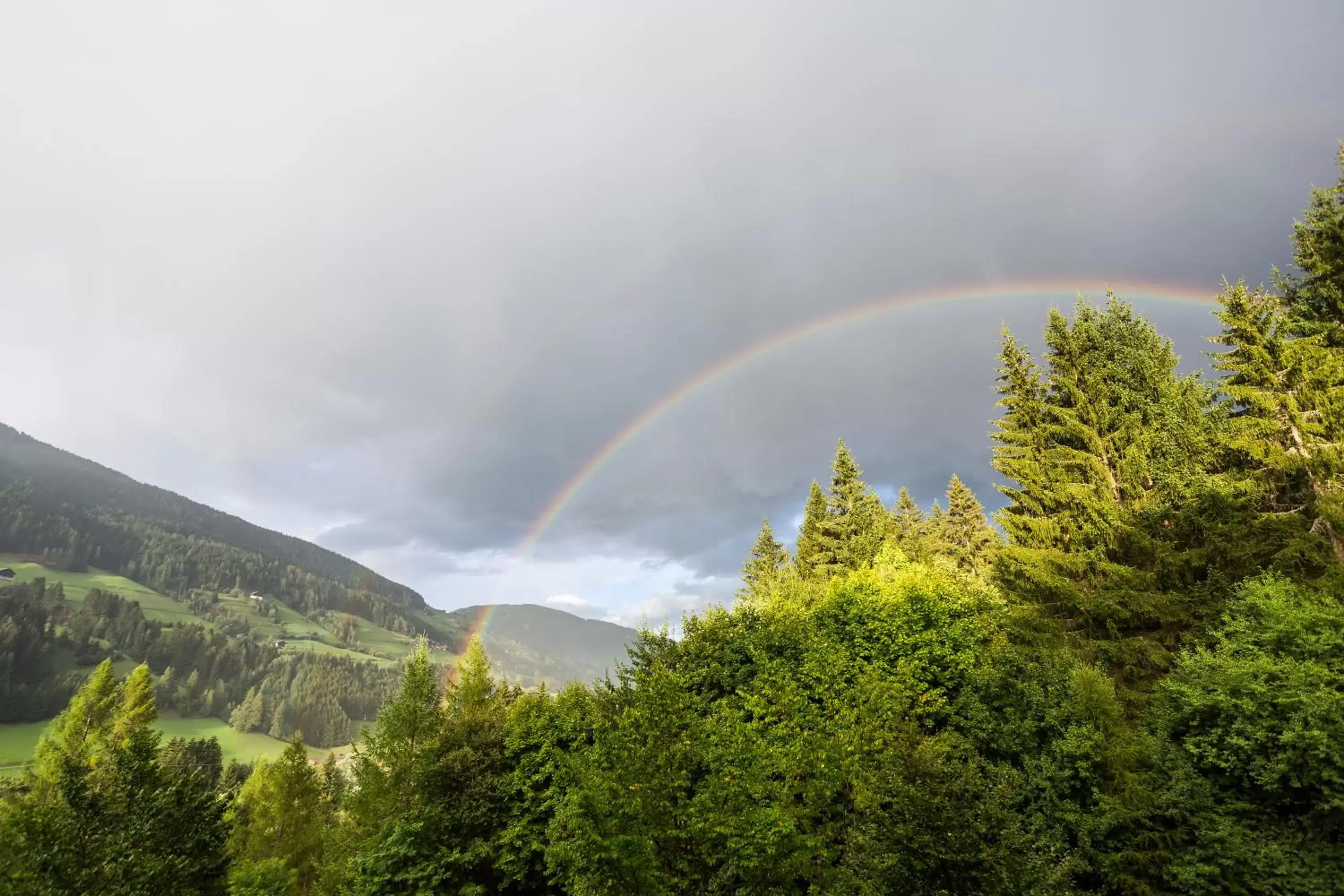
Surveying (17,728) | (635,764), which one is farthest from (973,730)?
(17,728)

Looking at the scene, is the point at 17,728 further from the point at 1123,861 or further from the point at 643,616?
the point at 1123,861

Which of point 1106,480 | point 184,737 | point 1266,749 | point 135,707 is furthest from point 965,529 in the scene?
point 184,737

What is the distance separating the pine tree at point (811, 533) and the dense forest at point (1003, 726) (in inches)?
724

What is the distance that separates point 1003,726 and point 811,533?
3581 cm

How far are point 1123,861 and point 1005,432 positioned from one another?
22418mm

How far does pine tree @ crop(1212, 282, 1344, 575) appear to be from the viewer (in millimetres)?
25188

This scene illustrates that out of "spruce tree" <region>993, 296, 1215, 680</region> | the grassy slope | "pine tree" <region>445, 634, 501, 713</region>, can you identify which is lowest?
the grassy slope

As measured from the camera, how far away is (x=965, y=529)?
69.6 metres

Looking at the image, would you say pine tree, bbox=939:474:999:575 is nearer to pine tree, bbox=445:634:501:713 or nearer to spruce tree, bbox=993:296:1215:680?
spruce tree, bbox=993:296:1215:680

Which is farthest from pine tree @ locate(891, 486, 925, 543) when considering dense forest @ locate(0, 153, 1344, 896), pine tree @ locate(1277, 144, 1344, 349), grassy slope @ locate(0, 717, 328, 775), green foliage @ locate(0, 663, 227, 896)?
grassy slope @ locate(0, 717, 328, 775)

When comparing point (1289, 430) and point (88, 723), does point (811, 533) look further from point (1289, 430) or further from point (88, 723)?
point (88, 723)

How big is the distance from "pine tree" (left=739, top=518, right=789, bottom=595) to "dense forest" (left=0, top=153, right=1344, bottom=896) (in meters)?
27.2

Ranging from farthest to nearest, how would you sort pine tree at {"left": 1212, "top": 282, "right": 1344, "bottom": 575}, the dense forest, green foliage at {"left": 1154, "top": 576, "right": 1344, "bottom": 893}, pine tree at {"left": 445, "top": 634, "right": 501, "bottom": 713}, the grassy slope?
the grassy slope < pine tree at {"left": 445, "top": 634, "right": 501, "bottom": 713} < pine tree at {"left": 1212, "top": 282, "right": 1344, "bottom": 575} < the dense forest < green foliage at {"left": 1154, "top": 576, "right": 1344, "bottom": 893}

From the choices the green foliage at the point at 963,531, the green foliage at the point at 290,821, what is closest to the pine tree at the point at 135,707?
the green foliage at the point at 290,821
